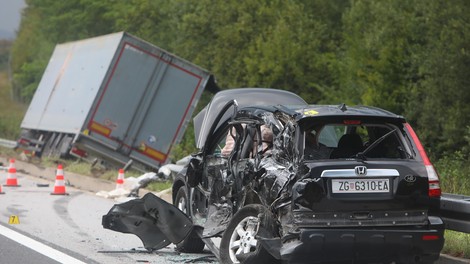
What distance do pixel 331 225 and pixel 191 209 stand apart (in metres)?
2.93

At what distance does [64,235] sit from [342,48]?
22.1m

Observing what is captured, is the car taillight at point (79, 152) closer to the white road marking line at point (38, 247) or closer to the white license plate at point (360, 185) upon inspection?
the white road marking line at point (38, 247)

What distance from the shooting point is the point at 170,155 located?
79.6 ft

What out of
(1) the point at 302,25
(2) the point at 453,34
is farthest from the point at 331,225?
(1) the point at 302,25

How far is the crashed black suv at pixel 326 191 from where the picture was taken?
27.1 feet

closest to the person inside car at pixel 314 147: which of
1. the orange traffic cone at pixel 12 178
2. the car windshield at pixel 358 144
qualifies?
the car windshield at pixel 358 144

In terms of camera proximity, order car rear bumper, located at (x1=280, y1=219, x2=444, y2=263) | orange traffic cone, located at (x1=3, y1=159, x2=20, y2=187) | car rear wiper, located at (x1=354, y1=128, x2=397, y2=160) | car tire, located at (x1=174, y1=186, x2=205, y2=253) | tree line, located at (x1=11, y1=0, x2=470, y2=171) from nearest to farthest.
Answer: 1. car rear bumper, located at (x1=280, y1=219, x2=444, y2=263)
2. car rear wiper, located at (x1=354, y1=128, x2=397, y2=160)
3. car tire, located at (x1=174, y1=186, x2=205, y2=253)
4. orange traffic cone, located at (x1=3, y1=159, x2=20, y2=187)
5. tree line, located at (x1=11, y1=0, x2=470, y2=171)

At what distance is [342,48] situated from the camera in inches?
1309

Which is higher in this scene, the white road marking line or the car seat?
the car seat

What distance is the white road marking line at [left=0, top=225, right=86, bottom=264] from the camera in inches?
401

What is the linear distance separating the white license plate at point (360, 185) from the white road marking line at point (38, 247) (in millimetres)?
3036

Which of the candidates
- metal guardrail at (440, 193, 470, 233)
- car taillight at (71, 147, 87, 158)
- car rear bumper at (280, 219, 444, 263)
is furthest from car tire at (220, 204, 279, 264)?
car taillight at (71, 147, 87, 158)

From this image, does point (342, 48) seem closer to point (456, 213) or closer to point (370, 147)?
point (456, 213)

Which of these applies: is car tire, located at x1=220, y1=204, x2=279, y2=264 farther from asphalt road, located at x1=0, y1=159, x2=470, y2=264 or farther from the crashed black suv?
asphalt road, located at x1=0, y1=159, x2=470, y2=264
